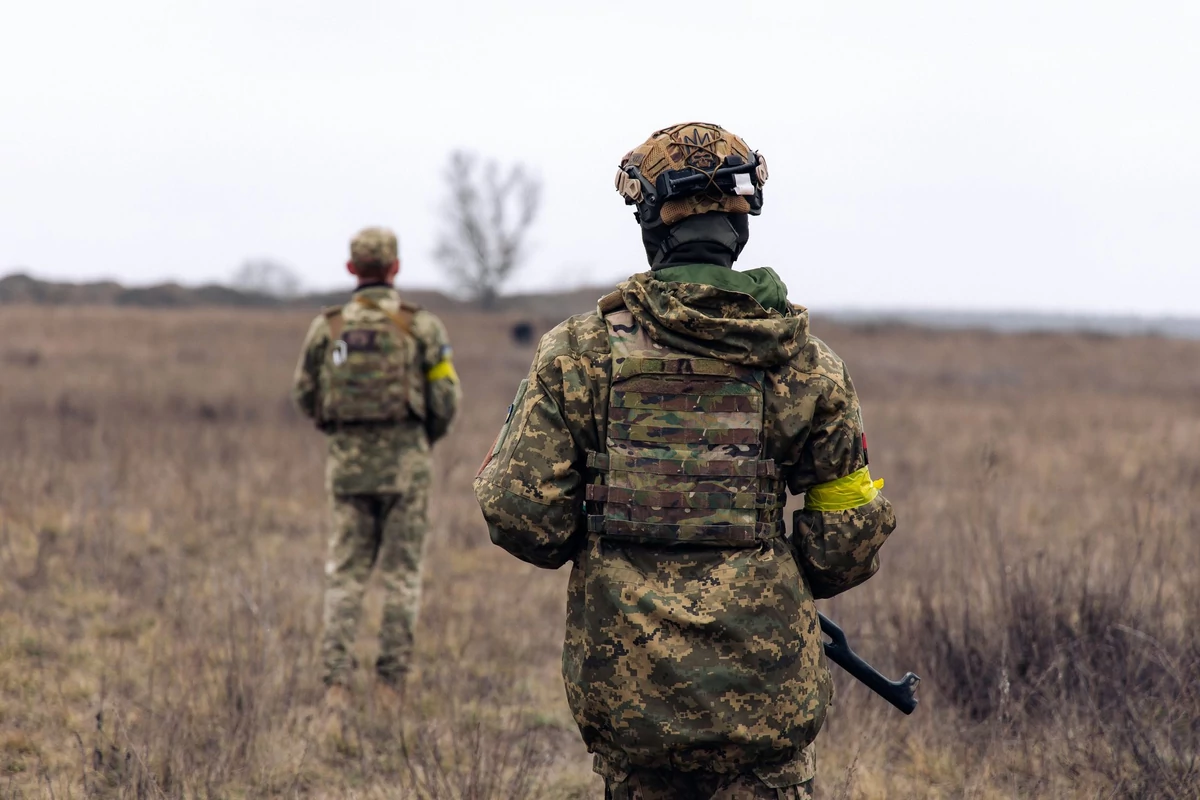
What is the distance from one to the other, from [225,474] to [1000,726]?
7.60 m

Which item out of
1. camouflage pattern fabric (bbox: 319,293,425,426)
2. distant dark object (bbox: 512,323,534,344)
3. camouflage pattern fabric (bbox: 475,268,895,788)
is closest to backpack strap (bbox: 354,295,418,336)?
camouflage pattern fabric (bbox: 319,293,425,426)

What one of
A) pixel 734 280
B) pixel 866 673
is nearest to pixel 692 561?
pixel 734 280

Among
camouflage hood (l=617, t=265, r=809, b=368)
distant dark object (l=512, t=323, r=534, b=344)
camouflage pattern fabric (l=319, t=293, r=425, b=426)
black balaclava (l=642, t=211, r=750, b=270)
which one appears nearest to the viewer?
camouflage hood (l=617, t=265, r=809, b=368)

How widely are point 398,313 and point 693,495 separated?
291 centimetres

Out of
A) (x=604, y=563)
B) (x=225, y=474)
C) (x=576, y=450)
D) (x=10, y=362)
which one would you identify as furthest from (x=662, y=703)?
(x=10, y=362)

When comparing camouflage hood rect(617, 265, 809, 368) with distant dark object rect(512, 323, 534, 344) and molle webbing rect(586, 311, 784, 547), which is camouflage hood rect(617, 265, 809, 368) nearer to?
molle webbing rect(586, 311, 784, 547)

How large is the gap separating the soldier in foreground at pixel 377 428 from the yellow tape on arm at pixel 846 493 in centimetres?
275

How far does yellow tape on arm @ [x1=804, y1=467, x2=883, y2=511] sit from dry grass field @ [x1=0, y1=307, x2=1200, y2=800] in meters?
1.11

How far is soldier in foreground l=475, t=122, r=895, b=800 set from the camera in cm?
202

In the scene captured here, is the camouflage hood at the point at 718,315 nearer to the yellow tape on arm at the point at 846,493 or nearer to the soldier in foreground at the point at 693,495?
the soldier in foreground at the point at 693,495

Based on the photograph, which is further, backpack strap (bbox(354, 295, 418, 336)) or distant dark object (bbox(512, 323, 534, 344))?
distant dark object (bbox(512, 323, 534, 344))

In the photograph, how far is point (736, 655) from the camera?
2.03 metres

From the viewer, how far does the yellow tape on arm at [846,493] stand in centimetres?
211

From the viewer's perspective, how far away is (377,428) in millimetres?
4645
